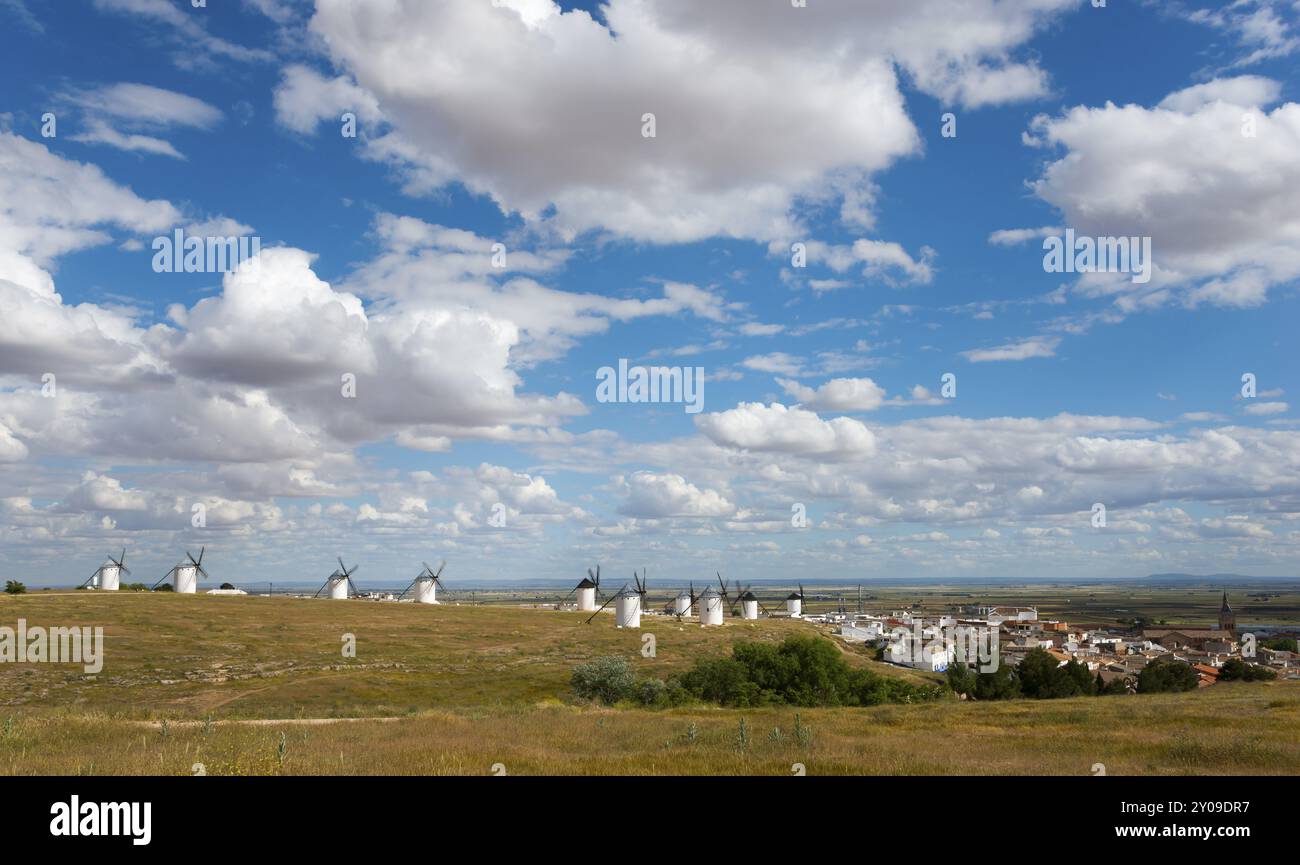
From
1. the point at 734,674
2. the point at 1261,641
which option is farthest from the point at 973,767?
the point at 1261,641

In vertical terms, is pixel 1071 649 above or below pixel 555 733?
below

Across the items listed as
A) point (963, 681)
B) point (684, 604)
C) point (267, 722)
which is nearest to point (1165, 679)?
point (963, 681)

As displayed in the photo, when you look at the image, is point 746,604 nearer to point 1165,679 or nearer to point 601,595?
point 601,595

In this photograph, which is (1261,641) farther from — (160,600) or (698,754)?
(160,600)

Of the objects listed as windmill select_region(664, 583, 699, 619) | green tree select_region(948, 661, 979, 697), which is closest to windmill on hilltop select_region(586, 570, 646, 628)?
→ windmill select_region(664, 583, 699, 619)

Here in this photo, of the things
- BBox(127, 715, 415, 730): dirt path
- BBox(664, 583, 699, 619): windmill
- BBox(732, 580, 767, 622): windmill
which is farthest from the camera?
BBox(732, 580, 767, 622): windmill

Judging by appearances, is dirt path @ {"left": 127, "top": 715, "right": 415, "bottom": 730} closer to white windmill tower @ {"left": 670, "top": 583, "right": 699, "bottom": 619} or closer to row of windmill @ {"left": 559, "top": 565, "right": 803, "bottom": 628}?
row of windmill @ {"left": 559, "top": 565, "right": 803, "bottom": 628}

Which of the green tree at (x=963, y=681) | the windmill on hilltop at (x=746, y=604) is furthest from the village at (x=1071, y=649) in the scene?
the windmill on hilltop at (x=746, y=604)

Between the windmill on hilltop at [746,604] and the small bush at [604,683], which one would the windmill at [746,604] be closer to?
the windmill on hilltop at [746,604]
